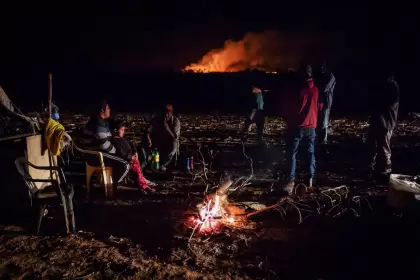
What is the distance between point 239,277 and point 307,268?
98cm

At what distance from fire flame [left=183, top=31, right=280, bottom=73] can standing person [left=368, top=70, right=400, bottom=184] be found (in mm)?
20229

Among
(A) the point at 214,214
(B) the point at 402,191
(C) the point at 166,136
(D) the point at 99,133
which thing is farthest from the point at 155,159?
(B) the point at 402,191

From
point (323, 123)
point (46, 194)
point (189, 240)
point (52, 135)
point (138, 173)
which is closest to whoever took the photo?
point (189, 240)

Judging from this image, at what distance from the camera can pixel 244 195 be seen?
7.00 metres

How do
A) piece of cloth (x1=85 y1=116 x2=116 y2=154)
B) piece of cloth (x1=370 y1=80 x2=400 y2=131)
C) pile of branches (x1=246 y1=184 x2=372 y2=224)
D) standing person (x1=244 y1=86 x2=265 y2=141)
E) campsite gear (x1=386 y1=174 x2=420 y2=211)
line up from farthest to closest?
standing person (x1=244 y1=86 x2=265 y2=141) → piece of cloth (x1=370 y1=80 x2=400 y2=131) → piece of cloth (x1=85 y1=116 x2=116 y2=154) → pile of branches (x1=246 y1=184 x2=372 y2=224) → campsite gear (x1=386 y1=174 x2=420 y2=211)

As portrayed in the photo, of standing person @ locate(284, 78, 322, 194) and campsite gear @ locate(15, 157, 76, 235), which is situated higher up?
standing person @ locate(284, 78, 322, 194)

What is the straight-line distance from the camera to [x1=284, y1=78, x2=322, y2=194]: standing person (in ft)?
22.9

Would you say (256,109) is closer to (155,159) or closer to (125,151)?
(155,159)

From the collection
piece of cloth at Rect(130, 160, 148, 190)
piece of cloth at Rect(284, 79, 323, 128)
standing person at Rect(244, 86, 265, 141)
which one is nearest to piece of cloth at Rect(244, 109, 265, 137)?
standing person at Rect(244, 86, 265, 141)

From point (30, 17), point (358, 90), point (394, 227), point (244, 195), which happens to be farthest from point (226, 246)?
point (30, 17)

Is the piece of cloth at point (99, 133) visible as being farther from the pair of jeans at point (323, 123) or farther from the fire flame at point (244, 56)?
the fire flame at point (244, 56)

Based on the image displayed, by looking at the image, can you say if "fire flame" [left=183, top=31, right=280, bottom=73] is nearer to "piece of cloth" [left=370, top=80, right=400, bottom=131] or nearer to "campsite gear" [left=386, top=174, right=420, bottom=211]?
"piece of cloth" [left=370, top=80, right=400, bottom=131]

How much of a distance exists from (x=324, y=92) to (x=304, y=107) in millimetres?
3880

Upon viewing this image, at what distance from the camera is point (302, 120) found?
7.05 metres
